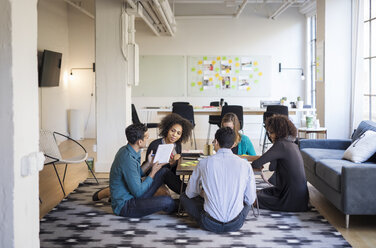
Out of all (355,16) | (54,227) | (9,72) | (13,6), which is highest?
(355,16)

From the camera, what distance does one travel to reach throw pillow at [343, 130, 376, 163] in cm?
510

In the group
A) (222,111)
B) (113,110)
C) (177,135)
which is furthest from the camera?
(222,111)

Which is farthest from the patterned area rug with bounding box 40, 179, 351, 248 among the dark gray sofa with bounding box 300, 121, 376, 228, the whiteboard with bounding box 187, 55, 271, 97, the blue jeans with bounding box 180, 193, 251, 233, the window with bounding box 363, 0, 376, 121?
the whiteboard with bounding box 187, 55, 271, 97

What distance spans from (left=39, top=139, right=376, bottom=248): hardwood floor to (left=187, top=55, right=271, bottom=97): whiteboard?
15.7 ft

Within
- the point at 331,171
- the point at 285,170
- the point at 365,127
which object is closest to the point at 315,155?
the point at 365,127

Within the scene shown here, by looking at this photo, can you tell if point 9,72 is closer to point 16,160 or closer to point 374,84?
point 16,160

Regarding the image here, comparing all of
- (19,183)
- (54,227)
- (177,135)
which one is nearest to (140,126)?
(177,135)

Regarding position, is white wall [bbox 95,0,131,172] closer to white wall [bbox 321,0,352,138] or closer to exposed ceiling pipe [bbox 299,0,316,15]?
white wall [bbox 321,0,352,138]

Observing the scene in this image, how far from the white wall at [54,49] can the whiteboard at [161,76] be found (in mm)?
1662

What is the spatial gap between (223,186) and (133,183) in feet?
→ 2.94

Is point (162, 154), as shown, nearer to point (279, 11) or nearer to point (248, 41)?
point (279, 11)

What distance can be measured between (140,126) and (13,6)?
6.37ft

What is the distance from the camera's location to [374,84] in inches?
302

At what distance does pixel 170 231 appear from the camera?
13.5ft
